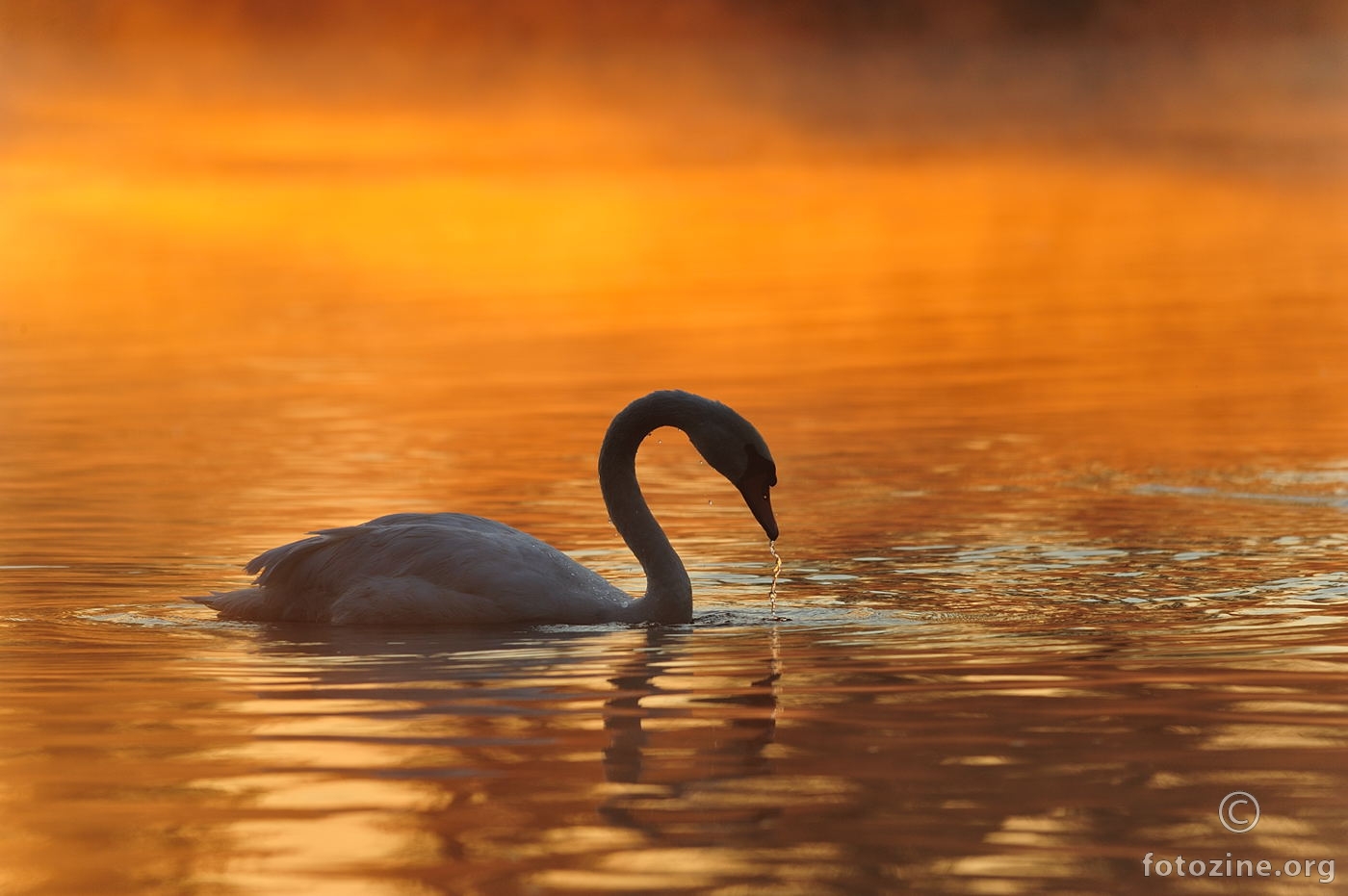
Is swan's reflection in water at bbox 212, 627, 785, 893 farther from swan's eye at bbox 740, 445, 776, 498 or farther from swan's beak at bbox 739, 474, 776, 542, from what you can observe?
swan's eye at bbox 740, 445, 776, 498

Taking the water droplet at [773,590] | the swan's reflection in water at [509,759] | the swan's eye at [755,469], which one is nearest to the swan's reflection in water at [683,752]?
the swan's reflection in water at [509,759]

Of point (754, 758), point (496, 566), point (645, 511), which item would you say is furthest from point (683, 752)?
point (645, 511)

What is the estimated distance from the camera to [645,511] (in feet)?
41.9

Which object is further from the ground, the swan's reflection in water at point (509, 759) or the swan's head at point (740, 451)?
the swan's head at point (740, 451)

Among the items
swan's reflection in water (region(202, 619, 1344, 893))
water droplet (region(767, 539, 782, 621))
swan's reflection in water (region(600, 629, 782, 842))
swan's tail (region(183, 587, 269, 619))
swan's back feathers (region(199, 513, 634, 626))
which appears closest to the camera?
swan's reflection in water (region(202, 619, 1344, 893))

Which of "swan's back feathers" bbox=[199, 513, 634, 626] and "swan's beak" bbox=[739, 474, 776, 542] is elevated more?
"swan's beak" bbox=[739, 474, 776, 542]

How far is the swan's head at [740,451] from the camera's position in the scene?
40.6ft

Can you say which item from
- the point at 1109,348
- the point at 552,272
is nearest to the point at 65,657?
the point at 1109,348

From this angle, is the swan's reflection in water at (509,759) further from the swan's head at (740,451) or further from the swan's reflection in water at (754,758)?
the swan's head at (740,451)

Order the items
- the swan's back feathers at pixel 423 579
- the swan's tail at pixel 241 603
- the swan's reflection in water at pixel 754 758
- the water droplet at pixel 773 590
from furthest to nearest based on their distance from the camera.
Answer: the swan's tail at pixel 241 603, the water droplet at pixel 773 590, the swan's back feathers at pixel 423 579, the swan's reflection in water at pixel 754 758

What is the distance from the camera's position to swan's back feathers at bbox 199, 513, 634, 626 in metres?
12.2

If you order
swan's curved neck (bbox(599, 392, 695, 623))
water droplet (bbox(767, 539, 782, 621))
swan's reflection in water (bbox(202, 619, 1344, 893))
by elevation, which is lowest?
swan's reflection in water (bbox(202, 619, 1344, 893))

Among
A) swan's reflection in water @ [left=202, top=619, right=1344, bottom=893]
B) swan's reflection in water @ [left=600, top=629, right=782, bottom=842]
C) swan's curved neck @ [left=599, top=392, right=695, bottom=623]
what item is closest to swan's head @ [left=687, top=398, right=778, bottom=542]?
swan's curved neck @ [left=599, top=392, right=695, bottom=623]

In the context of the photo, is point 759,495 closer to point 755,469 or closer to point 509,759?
point 755,469
